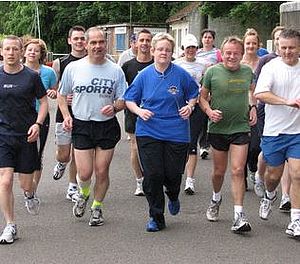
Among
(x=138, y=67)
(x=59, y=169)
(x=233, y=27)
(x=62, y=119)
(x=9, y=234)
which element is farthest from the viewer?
(x=233, y=27)

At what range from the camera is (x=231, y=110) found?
670 centimetres

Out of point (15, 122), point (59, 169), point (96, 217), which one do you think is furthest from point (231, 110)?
point (59, 169)

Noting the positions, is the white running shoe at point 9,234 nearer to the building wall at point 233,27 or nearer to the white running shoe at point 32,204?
the white running shoe at point 32,204

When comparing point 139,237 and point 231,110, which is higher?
point 231,110

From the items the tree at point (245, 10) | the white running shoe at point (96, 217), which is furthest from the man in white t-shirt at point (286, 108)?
the tree at point (245, 10)

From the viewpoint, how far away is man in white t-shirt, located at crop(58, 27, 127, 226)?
6.64 metres

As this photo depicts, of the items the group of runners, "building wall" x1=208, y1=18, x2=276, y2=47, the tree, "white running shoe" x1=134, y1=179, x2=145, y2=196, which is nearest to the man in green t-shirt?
the group of runners

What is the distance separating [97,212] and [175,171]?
3.09ft

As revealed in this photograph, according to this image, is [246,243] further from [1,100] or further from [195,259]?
[1,100]

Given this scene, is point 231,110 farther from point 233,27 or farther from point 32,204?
point 233,27

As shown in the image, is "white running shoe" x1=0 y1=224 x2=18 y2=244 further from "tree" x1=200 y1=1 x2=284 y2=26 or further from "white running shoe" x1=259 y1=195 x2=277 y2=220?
"tree" x1=200 y1=1 x2=284 y2=26

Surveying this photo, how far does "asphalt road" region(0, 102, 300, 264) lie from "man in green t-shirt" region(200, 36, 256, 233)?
0.40 metres

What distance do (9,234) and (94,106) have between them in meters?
1.52

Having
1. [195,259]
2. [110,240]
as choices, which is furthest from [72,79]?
[195,259]
